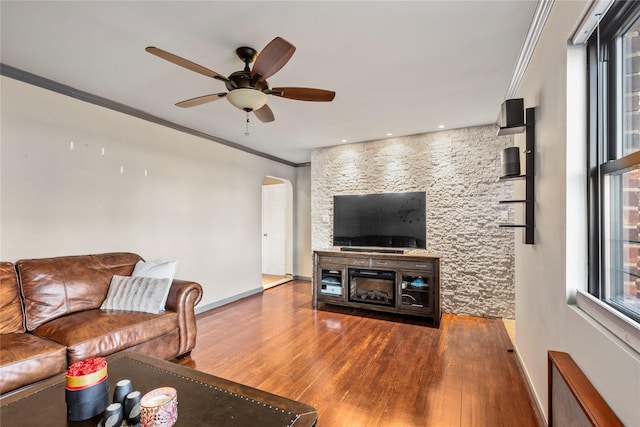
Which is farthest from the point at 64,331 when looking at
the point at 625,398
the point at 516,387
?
the point at 516,387

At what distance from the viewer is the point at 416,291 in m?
3.81

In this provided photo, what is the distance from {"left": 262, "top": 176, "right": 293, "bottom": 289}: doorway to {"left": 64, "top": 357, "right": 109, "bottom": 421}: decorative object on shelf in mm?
5165

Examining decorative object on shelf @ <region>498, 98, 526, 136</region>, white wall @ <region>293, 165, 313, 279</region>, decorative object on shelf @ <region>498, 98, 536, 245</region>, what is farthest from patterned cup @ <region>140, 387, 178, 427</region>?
white wall @ <region>293, 165, 313, 279</region>

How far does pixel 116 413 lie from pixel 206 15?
2123 millimetres

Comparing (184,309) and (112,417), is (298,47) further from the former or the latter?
(184,309)

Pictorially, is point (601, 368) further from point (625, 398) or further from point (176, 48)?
point (176, 48)

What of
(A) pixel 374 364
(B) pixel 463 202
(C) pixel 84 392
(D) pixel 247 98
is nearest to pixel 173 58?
(D) pixel 247 98

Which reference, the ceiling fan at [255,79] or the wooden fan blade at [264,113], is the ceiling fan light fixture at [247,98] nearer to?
the ceiling fan at [255,79]

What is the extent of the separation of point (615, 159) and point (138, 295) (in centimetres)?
336

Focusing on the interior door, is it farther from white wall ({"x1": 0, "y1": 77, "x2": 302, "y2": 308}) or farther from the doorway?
white wall ({"x1": 0, "y1": 77, "x2": 302, "y2": 308})

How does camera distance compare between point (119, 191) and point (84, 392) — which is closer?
point (84, 392)

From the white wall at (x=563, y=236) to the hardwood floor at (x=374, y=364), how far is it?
0.40m

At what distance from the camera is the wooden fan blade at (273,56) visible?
1.61 metres

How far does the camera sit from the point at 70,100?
113 inches
